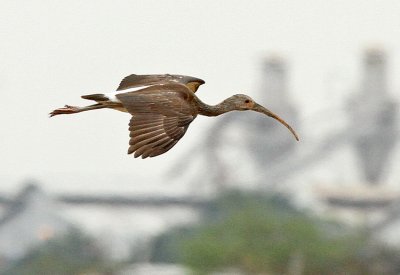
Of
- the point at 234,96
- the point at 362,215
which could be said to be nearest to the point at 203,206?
the point at 362,215

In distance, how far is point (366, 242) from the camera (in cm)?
7950

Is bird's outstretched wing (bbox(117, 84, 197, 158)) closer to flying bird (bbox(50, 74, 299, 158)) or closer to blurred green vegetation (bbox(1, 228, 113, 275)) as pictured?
flying bird (bbox(50, 74, 299, 158))

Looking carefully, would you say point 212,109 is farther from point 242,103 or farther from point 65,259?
point 65,259

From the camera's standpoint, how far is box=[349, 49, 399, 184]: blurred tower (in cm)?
12444

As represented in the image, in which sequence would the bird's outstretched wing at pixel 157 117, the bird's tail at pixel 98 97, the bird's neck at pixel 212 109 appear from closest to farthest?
the bird's outstretched wing at pixel 157 117, the bird's tail at pixel 98 97, the bird's neck at pixel 212 109

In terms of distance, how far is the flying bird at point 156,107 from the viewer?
20094mm

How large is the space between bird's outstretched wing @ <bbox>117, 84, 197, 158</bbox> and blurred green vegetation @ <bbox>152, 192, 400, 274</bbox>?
1827 inches

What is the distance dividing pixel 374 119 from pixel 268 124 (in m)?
6.50

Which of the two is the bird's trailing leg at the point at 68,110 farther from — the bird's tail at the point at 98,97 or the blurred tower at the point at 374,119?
the blurred tower at the point at 374,119

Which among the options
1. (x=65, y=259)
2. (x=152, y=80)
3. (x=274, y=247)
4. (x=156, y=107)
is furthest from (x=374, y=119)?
(x=156, y=107)

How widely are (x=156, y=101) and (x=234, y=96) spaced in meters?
2.08

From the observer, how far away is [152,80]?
22344 millimetres

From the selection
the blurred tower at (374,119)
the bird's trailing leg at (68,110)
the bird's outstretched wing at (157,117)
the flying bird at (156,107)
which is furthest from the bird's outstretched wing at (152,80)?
the blurred tower at (374,119)

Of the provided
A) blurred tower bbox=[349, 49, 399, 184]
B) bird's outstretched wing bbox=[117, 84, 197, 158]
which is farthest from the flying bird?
blurred tower bbox=[349, 49, 399, 184]
